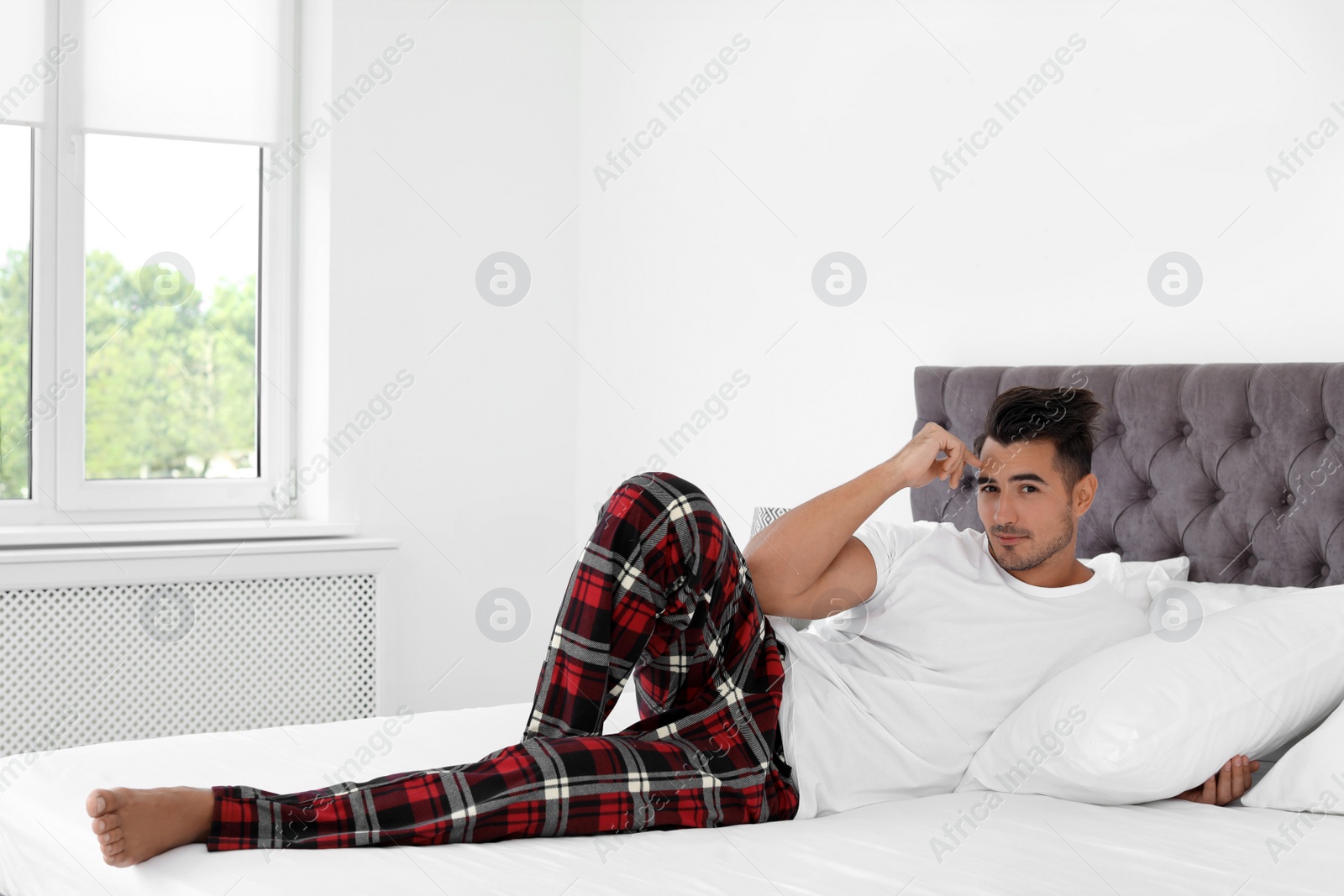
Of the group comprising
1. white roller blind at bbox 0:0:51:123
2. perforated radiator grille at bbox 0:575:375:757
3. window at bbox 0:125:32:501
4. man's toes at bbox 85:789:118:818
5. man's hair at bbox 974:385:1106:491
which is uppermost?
white roller blind at bbox 0:0:51:123

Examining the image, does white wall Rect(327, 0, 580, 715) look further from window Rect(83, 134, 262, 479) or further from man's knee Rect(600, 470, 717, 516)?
man's knee Rect(600, 470, 717, 516)

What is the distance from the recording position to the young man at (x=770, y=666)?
1301 millimetres

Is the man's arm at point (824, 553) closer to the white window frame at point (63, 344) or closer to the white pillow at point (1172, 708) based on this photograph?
the white pillow at point (1172, 708)

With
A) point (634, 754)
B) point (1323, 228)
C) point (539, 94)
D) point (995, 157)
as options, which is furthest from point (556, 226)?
point (634, 754)

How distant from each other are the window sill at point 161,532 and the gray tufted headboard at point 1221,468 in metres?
1.83

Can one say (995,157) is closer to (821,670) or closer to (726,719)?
(821,670)

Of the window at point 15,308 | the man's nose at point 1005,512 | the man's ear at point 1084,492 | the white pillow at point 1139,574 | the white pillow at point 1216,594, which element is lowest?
the white pillow at point 1216,594

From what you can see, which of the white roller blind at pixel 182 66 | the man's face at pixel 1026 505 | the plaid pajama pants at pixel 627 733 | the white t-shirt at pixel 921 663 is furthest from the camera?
the white roller blind at pixel 182 66

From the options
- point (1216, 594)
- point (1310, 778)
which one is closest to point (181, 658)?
point (1216, 594)

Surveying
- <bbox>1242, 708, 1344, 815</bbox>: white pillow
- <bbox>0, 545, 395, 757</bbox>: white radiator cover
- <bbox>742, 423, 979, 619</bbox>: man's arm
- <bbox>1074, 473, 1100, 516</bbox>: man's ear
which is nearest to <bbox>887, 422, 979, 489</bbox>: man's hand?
<bbox>742, 423, 979, 619</bbox>: man's arm

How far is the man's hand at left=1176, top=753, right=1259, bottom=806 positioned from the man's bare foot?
1179mm

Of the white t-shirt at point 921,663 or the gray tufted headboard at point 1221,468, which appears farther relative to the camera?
the gray tufted headboard at point 1221,468

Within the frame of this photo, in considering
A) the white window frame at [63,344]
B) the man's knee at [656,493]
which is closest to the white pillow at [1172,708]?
the man's knee at [656,493]

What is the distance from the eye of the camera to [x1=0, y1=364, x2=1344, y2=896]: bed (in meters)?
1.20
